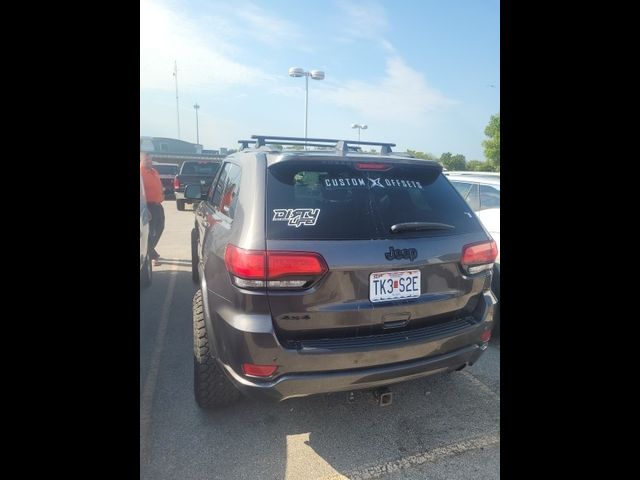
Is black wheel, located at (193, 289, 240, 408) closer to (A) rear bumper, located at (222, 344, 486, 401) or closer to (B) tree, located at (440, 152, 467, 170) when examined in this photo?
(A) rear bumper, located at (222, 344, 486, 401)

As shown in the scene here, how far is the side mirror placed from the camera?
13.3ft

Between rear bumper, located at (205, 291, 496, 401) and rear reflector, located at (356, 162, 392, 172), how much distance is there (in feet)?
3.34

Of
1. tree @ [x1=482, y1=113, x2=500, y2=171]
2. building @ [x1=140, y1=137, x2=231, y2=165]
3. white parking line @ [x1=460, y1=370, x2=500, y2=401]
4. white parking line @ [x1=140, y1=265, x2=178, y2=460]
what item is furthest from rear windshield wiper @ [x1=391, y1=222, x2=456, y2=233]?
tree @ [x1=482, y1=113, x2=500, y2=171]

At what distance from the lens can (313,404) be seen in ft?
8.50

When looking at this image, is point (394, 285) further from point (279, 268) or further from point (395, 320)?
point (279, 268)

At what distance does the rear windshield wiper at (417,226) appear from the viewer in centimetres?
204

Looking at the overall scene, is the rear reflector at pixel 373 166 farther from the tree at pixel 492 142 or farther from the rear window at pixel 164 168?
the tree at pixel 492 142

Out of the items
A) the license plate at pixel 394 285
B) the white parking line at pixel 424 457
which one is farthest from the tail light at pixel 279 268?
the white parking line at pixel 424 457

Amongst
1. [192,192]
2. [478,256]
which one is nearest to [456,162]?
Result: [192,192]

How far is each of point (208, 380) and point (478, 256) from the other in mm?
1896

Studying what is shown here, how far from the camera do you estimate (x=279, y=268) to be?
1808mm
